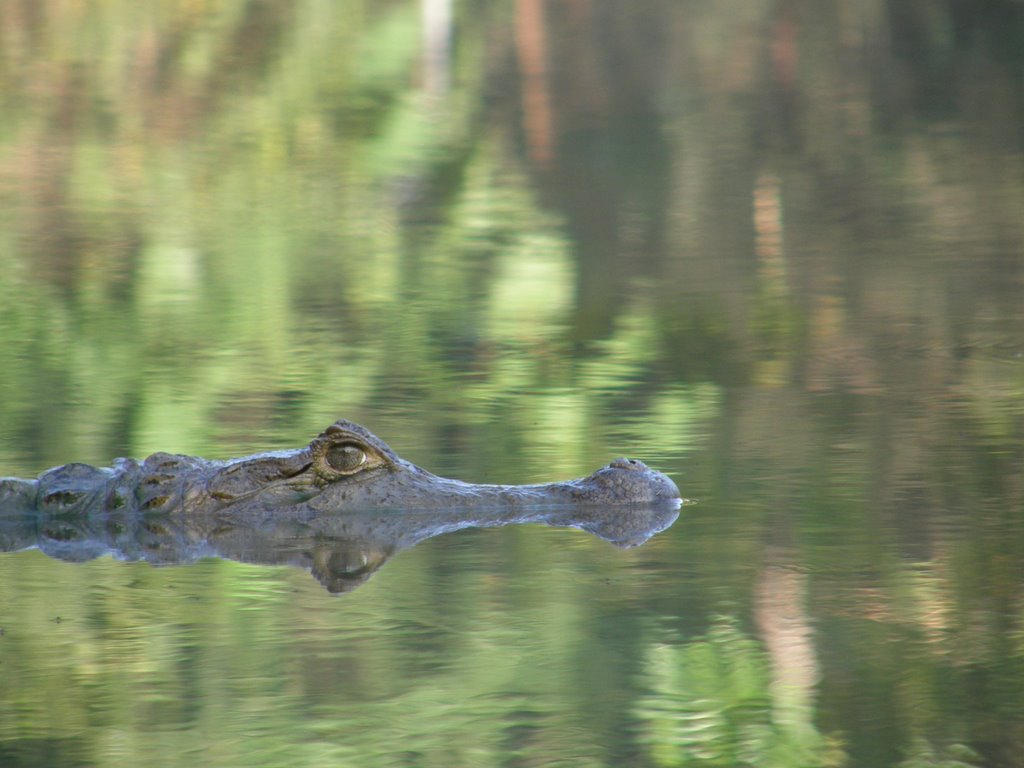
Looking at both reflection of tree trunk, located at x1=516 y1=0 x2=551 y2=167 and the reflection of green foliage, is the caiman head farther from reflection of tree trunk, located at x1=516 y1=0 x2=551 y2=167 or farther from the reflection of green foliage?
reflection of tree trunk, located at x1=516 y1=0 x2=551 y2=167

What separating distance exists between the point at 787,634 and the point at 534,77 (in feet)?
66.1

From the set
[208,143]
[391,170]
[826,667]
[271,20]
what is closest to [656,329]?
[826,667]

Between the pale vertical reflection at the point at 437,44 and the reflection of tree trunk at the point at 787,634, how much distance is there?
17874mm

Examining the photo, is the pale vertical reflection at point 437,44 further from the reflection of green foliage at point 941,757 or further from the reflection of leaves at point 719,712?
the reflection of green foliage at point 941,757

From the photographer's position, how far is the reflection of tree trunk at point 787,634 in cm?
529

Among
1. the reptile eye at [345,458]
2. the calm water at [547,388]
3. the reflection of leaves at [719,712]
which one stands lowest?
the calm water at [547,388]

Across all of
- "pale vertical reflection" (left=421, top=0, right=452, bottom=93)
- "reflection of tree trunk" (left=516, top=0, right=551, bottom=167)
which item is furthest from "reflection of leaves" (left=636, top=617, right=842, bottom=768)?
"pale vertical reflection" (left=421, top=0, right=452, bottom=93)

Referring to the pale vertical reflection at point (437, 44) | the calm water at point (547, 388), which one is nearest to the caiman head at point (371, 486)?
the calm water at point (547, 388)

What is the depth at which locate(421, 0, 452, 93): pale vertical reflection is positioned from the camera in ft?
81.1

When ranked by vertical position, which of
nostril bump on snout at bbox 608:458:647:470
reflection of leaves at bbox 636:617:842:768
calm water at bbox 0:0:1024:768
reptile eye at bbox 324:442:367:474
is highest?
reptile eye at bbox 324:442:367:474

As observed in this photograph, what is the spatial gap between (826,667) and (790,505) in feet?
6.43

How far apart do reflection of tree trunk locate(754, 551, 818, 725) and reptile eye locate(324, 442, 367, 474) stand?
1589 mm

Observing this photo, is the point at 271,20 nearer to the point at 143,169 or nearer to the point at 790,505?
the point at 143,169

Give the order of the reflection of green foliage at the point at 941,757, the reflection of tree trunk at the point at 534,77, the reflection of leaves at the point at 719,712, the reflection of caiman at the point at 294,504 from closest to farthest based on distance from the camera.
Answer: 1. the reflection of green foliage at the point at 941,757
2. the reflection of leaves at the point at 719,712
3. the reflection of caiman at the point at 294,504
4. the reflection of tree trunk at the point at 534,77
